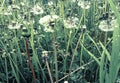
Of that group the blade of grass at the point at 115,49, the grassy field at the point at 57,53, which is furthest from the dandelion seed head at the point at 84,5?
the blade of grass at the point at 115,49

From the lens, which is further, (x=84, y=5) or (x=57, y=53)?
(x=84, y=5)

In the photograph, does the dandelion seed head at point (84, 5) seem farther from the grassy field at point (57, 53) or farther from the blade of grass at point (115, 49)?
the blade of grass at point (115, 49)

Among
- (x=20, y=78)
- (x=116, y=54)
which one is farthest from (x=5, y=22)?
(x=116, y=54)

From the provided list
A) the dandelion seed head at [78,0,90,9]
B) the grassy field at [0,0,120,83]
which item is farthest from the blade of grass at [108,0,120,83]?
the dandelion seed head at [78,0,90,9]

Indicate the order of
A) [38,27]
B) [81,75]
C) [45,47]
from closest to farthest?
1. [81,75]
2. [45,47]
3. [38,27]

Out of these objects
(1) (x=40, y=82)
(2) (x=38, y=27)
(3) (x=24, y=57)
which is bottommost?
(1) (x=40, y=82)

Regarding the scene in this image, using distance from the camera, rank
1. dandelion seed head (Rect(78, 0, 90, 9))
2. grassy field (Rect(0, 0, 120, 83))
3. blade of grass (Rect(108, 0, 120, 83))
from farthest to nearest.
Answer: dandelion seed head (Rect(78, 0, 90, 9))
grassy field (Rect(0, 0, 120, 83))
blade of grass (Rect(108, 0, 120, 83))

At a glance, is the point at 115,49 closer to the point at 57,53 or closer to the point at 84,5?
the point at 57,53

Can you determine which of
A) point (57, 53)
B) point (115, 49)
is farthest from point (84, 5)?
point (115, 49)

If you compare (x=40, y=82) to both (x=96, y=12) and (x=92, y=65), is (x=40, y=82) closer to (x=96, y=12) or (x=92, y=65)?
(x=92, y=65)

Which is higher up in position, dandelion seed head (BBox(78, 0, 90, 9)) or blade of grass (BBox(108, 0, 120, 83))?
dandelion seed head (BBox(78, 0, 90, 9))

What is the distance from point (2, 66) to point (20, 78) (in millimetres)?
162

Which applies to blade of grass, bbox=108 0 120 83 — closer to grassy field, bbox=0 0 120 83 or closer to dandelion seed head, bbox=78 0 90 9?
grassy field, bbox=0 0 120 83

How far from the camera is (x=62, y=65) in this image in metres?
1.78
